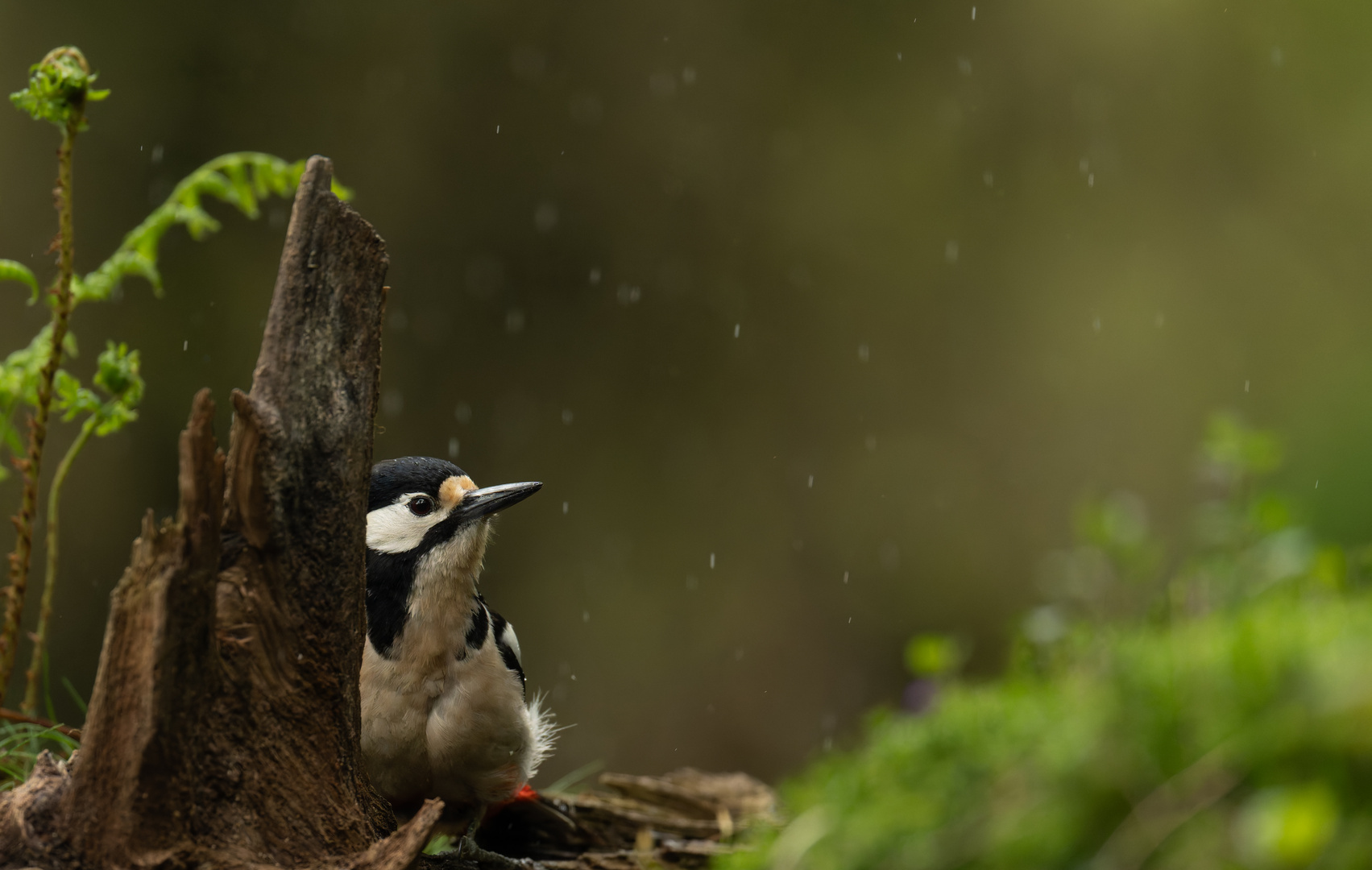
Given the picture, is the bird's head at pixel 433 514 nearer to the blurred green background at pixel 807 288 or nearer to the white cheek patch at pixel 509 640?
the white cheek patch at pixel 509 640

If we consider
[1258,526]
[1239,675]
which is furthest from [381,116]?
[1239,675]

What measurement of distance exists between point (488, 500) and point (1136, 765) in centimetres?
214

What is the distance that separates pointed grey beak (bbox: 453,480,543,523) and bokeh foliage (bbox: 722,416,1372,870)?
1.67 metres

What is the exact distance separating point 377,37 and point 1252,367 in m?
6.37

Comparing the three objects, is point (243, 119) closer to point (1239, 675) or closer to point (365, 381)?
point (365, 381)

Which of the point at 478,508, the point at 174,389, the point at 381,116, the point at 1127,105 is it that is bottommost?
the point at 478,508

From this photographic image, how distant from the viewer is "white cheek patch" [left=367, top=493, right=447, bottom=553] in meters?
2.73

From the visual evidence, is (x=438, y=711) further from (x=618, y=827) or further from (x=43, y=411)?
(x=43, y=411)

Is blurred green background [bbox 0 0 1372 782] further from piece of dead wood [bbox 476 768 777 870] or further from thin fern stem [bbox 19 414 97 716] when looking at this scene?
thin fern stem [bbox 19 414 97 716]

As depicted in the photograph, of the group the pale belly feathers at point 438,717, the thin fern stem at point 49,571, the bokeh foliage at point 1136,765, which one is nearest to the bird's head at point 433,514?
the pale belly feathers at point 438,717

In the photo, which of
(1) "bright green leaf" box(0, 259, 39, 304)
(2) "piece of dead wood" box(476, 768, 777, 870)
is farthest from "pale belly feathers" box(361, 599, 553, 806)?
(1) "bright green leaf" box(0, 259, 39, 304)

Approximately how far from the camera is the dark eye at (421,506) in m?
2.77

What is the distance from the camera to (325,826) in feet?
5.82

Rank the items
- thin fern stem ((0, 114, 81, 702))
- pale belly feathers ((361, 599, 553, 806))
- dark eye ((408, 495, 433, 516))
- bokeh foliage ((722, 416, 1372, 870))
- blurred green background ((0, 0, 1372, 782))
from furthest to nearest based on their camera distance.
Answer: blurred green background ((0, 0, 1372, 782))
dark eye ((408, 495, 433, 516))
pale belly feathers ((361, 599, 553, 806))
thin fern stem ((0, 114, 81, 702))
bokeh foliage ((722, 416, 1372, 870))
